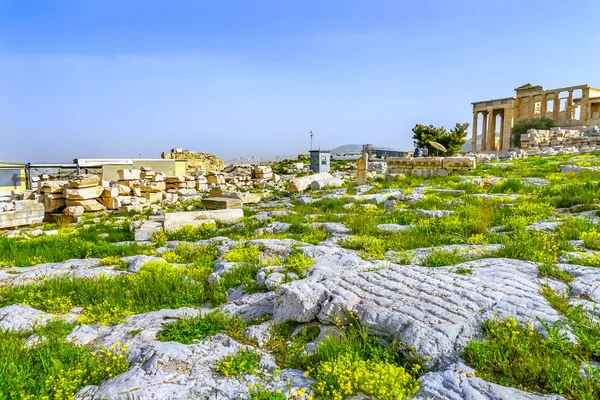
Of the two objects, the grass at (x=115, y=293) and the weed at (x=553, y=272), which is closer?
the weed at (x=553, y=272)

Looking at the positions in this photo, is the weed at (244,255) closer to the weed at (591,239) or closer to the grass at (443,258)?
the grass at (443,258)

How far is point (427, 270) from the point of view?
4.60 meters

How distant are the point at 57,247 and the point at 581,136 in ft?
124

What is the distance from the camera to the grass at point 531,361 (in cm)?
250

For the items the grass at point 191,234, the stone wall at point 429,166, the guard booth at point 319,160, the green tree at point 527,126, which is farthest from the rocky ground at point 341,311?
the green tree at point 527,126

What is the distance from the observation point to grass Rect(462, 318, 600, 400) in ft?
8.20

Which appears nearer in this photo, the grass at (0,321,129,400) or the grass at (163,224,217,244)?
the grass at (0,321,129,400)

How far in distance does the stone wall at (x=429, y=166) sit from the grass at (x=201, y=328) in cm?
1431

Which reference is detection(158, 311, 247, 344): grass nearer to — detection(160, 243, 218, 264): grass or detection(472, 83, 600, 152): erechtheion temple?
detection(160, 243, 218, 264): grass

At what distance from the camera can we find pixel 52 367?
10.6 feet

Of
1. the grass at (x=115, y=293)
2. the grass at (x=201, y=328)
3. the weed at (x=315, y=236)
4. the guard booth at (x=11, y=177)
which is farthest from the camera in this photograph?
the guard booth at (x=11, y=177)

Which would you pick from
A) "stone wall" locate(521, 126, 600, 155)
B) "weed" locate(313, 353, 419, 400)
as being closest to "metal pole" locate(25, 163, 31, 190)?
"weed" locate(313, 353, 419, 400)

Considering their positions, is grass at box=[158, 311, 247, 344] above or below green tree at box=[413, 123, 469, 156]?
below

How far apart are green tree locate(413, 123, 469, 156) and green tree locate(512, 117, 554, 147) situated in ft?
17.3
